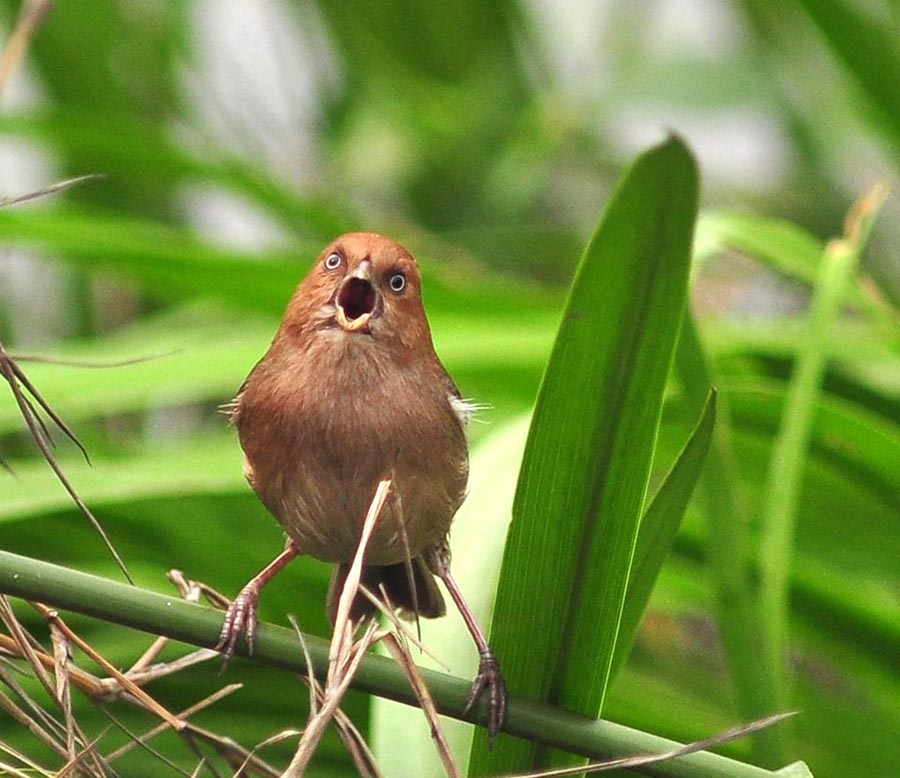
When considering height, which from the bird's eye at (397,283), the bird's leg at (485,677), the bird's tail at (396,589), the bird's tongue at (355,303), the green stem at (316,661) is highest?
the bird's eye at (397,283)

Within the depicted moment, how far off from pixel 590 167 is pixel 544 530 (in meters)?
3.20

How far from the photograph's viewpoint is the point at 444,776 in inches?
50.8

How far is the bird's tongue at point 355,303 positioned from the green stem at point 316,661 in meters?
0.50

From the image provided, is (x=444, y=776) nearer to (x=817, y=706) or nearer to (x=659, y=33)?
(x=817, y=706)

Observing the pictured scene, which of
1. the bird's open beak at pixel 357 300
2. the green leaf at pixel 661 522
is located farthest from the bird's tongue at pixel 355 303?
the green leaf at pixel 661 522

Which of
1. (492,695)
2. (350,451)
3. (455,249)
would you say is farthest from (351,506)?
(455,249)

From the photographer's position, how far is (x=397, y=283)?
5.38 feet

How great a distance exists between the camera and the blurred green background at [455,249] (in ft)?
6.69

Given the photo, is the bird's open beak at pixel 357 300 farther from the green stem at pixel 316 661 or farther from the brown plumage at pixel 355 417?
the green stem at pixel 316 661

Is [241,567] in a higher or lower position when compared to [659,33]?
lower

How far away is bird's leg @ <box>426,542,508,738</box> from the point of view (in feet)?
3.88

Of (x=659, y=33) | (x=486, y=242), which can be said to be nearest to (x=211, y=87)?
(x=486, y=242)

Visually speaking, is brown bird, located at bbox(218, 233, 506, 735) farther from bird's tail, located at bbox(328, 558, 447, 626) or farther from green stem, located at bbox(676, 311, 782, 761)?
green stem, located at bbox(676, 311, 782, 761)

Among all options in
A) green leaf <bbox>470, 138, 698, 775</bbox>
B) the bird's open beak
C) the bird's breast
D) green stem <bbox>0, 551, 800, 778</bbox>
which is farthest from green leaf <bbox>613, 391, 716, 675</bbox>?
the bird's open beak
